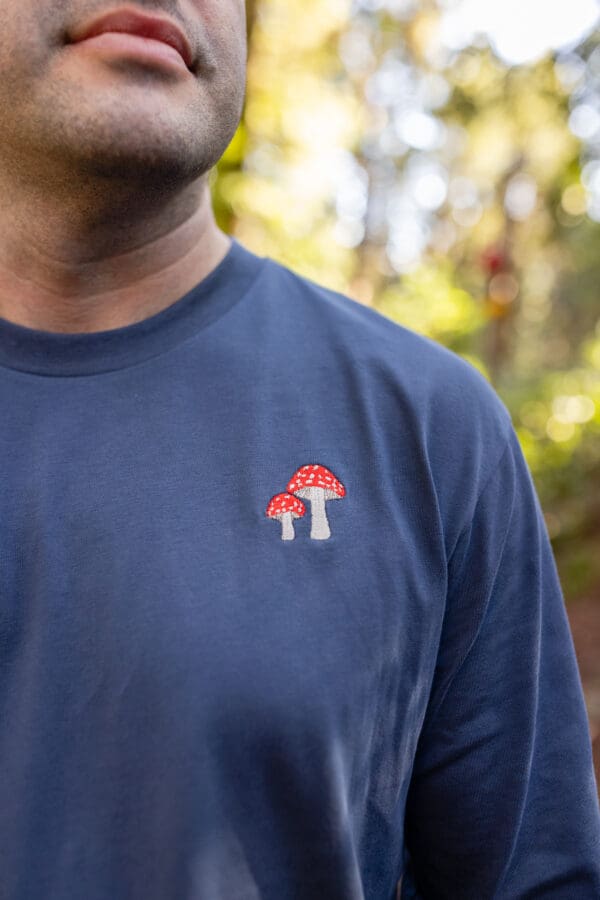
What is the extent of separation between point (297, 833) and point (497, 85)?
426 inches

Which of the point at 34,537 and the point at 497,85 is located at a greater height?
the point at 497,85

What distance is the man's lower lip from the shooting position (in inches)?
51.9

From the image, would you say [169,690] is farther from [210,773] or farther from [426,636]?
[426,636]

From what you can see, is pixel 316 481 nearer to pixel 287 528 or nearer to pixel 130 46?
pixel 287 528

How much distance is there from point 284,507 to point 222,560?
5.4 inches

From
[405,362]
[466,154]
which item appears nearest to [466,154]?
[466,154]

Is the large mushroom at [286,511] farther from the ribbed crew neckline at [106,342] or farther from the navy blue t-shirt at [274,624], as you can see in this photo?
the ribbed crew neckline at [106,342]

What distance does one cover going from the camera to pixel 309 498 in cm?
132

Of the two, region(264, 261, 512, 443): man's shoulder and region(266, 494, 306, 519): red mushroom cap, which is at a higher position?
region(264, 261, 512, 443): man's shoulder

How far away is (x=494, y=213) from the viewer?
72.9 feet

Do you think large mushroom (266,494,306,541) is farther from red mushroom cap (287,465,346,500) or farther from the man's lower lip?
the man's lower lip

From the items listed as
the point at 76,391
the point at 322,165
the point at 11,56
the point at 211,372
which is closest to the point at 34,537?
the point at 76,391

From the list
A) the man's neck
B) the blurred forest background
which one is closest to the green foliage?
the blurred forest background

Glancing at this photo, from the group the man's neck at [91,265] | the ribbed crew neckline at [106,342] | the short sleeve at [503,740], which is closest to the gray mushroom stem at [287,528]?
the short sleeve at [503,740]
